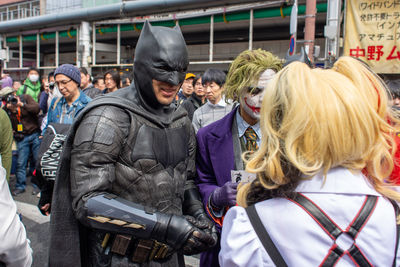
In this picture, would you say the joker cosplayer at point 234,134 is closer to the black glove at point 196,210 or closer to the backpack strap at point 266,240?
the black glove at point 196,210

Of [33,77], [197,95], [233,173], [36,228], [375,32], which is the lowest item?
[36,228]

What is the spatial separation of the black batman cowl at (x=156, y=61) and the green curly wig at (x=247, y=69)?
1.69ft

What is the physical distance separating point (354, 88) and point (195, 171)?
1233mm

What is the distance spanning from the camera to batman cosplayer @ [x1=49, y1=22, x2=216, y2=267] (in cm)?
138

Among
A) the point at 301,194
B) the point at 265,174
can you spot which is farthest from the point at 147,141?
the point at 301,194

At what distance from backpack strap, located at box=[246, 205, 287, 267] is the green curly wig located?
1189mm

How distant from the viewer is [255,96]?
1.99m

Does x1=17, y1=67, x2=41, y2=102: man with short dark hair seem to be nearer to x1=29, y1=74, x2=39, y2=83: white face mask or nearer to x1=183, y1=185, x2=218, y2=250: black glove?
x1=29, y1=74, x2=39, y2=83: white face mask

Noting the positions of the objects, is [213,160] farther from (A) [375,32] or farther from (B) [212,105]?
(A) [375,32]

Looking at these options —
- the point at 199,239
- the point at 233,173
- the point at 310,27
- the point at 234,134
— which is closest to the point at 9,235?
the point at 199,239

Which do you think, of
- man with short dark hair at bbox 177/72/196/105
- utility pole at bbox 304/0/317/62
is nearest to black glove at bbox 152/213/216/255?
→ man with short dark hair at bbox 177/72/196/105

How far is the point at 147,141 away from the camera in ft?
5.01

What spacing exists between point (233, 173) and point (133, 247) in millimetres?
688

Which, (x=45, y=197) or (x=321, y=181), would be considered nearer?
(x=321, y=181)
